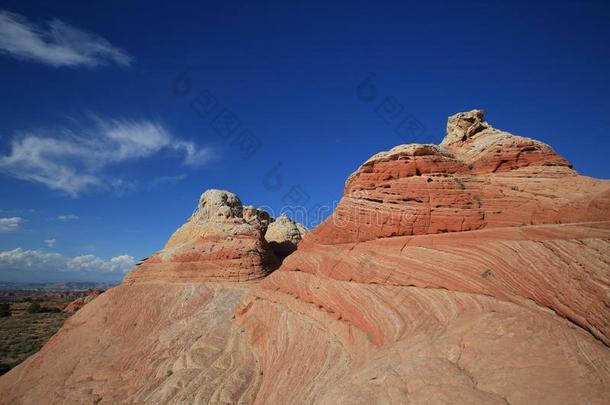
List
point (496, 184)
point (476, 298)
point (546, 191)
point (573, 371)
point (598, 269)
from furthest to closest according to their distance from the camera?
point (496, 184) < point (546, 191) < point (476, 298) < point (598, 269) < point (573, 371)

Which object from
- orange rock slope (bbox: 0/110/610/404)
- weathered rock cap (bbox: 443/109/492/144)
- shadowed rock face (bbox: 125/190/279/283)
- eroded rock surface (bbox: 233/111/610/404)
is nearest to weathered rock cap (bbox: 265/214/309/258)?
shadowed rock face (bbox: 125/190/279/283)

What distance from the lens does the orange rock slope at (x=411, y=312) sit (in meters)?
8.44

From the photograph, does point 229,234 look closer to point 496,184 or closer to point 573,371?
point 496,184

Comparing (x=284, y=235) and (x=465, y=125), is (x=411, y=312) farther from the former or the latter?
(x=284, y=235)

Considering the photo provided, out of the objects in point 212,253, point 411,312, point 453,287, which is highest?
point 212,253

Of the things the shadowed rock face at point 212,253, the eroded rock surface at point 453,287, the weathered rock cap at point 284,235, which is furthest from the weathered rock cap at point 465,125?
the weathered rock cap at point 284,235

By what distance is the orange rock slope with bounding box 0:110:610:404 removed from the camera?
8438 mm

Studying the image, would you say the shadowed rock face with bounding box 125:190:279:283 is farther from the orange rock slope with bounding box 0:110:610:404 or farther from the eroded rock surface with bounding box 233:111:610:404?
the eroded rock surface with bounding box 233:111:610:404

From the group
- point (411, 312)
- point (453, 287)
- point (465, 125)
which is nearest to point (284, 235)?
point (465, 125)

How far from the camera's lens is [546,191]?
12781mm

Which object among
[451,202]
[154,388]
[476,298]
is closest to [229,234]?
[154,388]

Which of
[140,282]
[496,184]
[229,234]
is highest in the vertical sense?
[229,234]

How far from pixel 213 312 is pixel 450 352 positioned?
17715mm

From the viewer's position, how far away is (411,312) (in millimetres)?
12188
